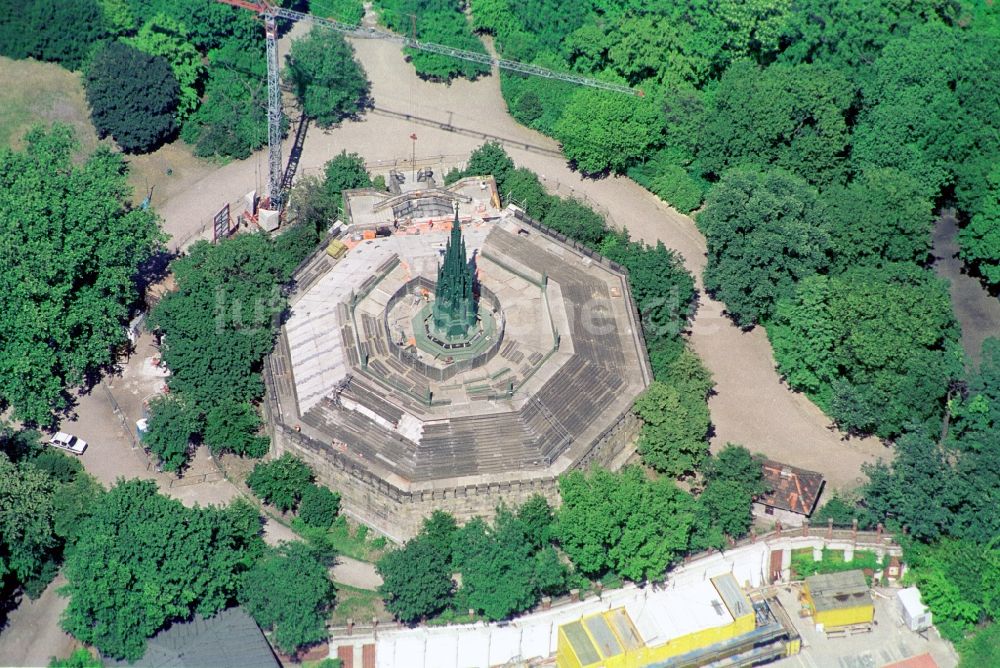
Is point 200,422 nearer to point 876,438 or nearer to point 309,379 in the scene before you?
point 309,379

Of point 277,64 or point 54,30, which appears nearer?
point 277,64

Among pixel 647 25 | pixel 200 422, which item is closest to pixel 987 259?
pixel 647 25

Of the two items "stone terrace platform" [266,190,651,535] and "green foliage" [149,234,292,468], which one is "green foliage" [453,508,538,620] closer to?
"stone terrace platform" [266,190,651,535]

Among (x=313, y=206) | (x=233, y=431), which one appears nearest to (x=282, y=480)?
(x=233, y=431)

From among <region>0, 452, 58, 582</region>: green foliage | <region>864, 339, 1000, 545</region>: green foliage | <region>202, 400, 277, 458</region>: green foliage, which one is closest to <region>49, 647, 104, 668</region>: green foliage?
<region>0, 452, 58, 582</region>: green foliage

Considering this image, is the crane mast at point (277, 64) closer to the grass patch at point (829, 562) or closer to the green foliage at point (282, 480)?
the green foliage at point (282, 480)

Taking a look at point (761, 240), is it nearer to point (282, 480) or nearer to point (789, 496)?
point (789, 496)
